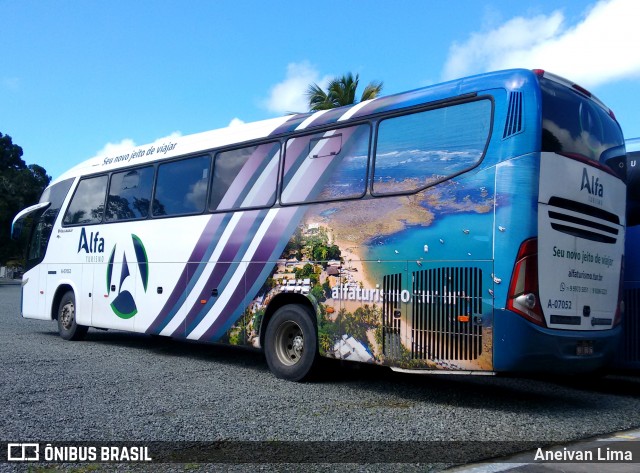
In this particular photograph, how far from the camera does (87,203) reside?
12602 mm

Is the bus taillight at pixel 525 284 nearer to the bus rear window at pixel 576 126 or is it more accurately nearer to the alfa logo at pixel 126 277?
the bus rear window at pixel 576 126

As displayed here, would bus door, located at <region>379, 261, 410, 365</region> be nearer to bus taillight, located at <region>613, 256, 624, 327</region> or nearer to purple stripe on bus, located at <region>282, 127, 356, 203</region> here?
purple stripe on bus, located at <region>282, 127, 356, 203</region>

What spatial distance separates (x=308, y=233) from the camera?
823 centimetres

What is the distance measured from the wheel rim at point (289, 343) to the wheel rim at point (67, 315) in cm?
605

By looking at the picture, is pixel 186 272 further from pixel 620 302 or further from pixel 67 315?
pixel 620 302

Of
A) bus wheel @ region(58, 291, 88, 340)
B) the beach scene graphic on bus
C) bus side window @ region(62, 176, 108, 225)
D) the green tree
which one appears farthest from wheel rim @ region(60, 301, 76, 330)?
the green tree

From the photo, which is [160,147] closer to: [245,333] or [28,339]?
[245,333]

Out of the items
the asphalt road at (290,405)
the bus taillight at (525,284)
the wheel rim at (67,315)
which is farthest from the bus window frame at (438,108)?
the wheel rim at (67,315)

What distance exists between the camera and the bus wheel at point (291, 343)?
815cm

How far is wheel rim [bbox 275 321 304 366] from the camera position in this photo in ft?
27.9

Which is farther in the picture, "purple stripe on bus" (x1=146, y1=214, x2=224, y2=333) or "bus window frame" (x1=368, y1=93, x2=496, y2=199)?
"purple stripe on bus" (x1=146, y1=214, x2=224, y2=333)

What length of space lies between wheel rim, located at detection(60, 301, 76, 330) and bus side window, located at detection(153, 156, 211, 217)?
11.6ft

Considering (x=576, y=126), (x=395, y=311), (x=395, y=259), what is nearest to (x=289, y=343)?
(x=395, y=311)

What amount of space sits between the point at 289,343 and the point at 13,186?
149 feet
